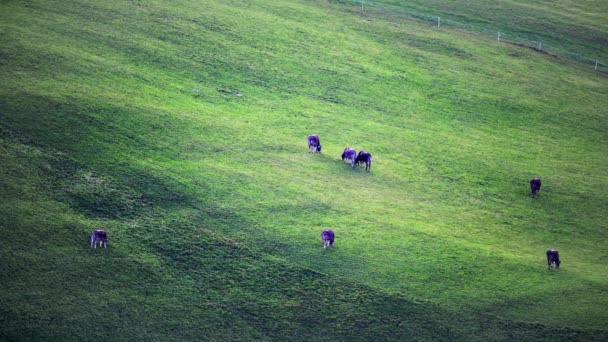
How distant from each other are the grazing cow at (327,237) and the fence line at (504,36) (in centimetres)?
4193

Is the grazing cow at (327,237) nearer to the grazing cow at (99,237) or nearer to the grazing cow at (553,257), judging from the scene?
the grazing cow at (99,237)

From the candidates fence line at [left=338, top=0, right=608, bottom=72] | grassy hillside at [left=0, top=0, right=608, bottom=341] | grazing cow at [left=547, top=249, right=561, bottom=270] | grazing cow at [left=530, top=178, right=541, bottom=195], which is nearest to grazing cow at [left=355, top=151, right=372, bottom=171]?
grassy hillside at [left=0, top=0, right=608, bottom=341]

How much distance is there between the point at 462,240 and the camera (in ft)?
121

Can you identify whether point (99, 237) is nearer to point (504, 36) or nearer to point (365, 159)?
point (365, 159)

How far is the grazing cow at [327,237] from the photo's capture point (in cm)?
3416

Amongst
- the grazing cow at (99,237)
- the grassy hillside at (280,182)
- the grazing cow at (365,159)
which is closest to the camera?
the grassy hillside at (280,182)

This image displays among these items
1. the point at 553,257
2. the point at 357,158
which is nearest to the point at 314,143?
the point at 357,158

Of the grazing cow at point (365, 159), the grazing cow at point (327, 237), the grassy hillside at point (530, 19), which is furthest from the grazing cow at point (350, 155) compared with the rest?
the grassy hillside at point (530, 19)

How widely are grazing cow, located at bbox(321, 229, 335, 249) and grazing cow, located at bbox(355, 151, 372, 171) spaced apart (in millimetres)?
9335

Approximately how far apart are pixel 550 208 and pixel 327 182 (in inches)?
525

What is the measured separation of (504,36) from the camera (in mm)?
70875

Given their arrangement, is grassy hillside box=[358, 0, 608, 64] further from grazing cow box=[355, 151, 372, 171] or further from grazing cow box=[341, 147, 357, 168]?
grazing cow box=[355, 151, 372, 171]

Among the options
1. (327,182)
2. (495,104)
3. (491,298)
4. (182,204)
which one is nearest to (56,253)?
(182,204)

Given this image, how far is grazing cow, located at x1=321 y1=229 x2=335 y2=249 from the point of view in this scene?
112ft
